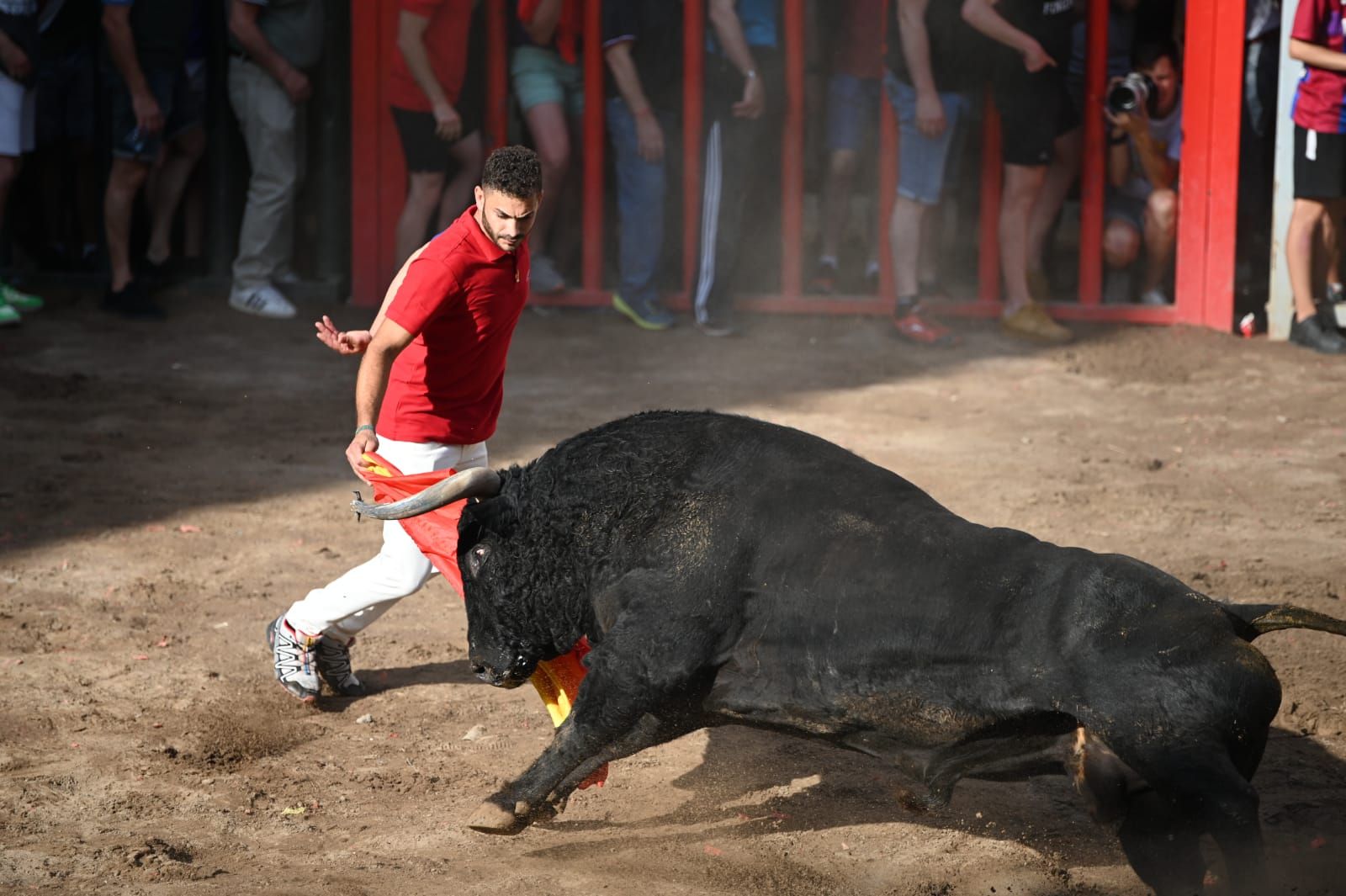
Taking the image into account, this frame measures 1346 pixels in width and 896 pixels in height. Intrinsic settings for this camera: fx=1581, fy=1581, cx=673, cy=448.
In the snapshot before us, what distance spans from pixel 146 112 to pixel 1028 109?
223 inches

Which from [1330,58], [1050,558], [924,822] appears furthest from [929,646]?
[1330,58]

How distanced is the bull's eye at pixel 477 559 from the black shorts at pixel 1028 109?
7003 mm

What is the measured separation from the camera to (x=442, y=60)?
10484mm

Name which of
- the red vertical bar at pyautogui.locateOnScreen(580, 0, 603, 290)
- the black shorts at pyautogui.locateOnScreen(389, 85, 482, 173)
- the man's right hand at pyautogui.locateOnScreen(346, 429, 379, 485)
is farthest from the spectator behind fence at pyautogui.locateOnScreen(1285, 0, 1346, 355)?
the man's right hand at pyautogui.locateOnScreen(346, 429, 379, 485)

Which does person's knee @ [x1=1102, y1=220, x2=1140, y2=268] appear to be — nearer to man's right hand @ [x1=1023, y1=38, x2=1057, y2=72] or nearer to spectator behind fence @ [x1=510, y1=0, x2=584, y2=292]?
man's right hand @ [x1=1023, y1=38, x2=1057, y2=72]

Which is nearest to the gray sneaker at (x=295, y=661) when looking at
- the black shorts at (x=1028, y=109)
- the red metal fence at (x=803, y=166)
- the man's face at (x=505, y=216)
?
the man's face at (x=505, y=216)

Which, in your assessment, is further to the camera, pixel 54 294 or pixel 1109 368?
pixel 54 294

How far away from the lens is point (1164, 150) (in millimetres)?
10570

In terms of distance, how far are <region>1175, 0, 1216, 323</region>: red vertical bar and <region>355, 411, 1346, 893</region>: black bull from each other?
724cm

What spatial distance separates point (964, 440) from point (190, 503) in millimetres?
3846

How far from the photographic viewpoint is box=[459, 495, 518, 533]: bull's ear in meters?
4.05

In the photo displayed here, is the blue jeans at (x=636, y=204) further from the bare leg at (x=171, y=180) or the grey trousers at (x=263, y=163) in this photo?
the bare leg at (x=171, y=180)

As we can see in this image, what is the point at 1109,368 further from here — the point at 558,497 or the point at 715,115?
the point at 558,497

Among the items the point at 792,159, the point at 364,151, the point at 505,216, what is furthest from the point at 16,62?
the point at 505,216
